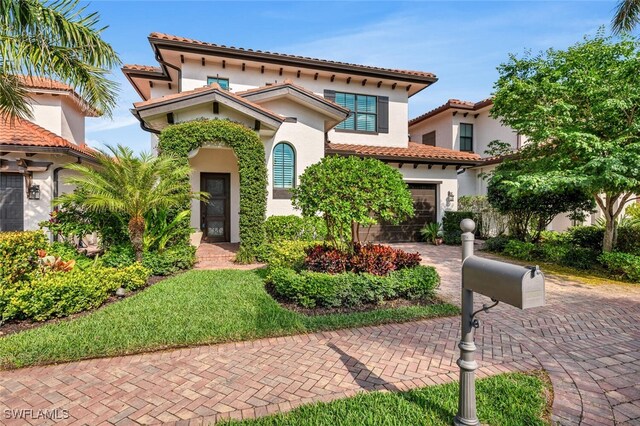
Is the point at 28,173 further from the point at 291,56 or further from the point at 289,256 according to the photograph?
the point at 291,56

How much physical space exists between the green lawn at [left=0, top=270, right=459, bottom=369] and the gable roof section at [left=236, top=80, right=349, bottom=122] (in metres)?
7.82

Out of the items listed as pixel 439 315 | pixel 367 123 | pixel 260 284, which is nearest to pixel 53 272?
Result: pixel 260 284

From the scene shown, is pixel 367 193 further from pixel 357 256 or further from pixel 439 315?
pixel 439 315

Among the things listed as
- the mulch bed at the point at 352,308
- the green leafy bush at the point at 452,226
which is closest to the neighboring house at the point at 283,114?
the green leafy bush at the point at 452,226

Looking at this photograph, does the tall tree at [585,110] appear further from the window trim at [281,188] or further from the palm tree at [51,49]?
the palm tree at [51,49]

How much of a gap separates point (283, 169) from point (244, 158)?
236 centimetres

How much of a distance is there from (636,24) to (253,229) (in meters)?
13.4

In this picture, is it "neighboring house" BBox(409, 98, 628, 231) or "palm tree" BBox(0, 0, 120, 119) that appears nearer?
"palm tree" BBox(0, 0, 120, 119)

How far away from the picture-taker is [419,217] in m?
15.9

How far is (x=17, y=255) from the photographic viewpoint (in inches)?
229

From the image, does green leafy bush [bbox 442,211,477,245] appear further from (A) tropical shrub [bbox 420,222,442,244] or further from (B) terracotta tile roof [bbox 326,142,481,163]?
(B) terracotta tile roof [bbox 326,142,481,163]

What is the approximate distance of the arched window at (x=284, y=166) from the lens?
12016 millimetres

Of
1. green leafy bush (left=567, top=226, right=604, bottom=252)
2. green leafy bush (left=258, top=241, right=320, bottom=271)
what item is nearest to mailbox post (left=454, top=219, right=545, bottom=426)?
green leafy bush (left=258, top=241, right=320, bottom=271)

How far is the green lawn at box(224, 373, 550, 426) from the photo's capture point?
9.30 ft
